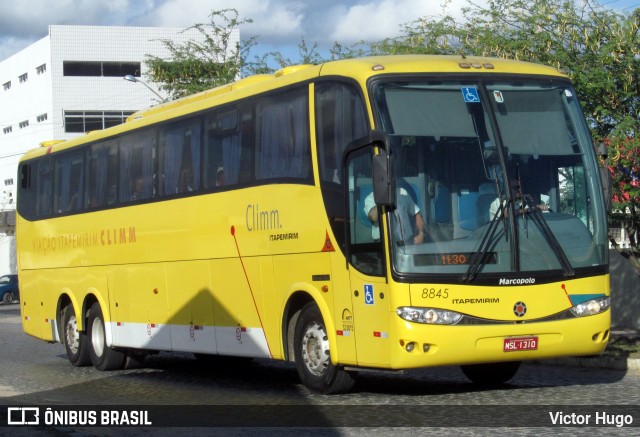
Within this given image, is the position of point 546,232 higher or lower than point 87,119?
lower

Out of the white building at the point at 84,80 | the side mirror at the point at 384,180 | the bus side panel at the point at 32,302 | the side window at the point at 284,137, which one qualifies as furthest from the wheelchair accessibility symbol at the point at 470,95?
the white building at the point at 84,80

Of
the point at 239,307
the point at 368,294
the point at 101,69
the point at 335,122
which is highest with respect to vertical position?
the point at 101,69

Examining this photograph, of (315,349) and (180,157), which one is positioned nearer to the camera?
(315,349)

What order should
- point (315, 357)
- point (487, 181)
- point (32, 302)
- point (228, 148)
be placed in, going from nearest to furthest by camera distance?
point (487, 181), point (315, 357), point (228, 148), point (32, 302)

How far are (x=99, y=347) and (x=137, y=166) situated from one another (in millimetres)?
3283

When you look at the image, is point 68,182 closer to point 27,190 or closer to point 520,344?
point 27,190

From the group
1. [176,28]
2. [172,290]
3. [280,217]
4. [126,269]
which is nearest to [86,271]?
[126,269]

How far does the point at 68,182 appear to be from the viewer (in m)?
20.6

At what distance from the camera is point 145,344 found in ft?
58.5

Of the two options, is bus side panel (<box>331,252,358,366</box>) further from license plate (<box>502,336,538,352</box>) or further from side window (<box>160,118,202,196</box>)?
side window (<box>160,118,202,196</box>)

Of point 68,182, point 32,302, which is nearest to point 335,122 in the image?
point 68,182

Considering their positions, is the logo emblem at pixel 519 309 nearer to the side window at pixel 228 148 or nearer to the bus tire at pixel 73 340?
the side window at pixel 228 148

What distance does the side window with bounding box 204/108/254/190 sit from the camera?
1479cm

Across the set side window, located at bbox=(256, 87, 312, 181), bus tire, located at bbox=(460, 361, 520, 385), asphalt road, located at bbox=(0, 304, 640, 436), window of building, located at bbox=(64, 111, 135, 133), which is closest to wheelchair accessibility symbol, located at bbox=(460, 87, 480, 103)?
side window, located at bbox=(256, 87, 312, 181)
